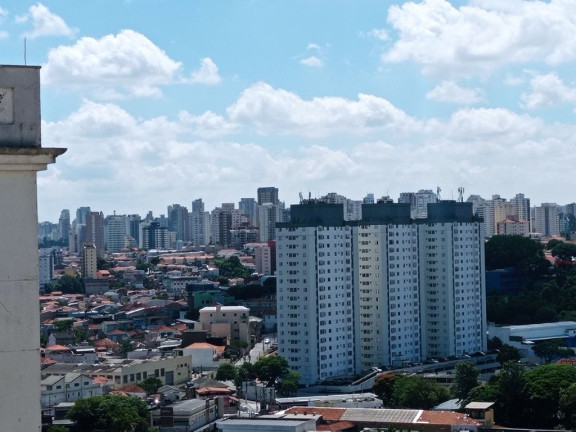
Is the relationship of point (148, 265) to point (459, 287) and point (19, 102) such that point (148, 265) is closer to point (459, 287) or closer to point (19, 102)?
point (459, 287)

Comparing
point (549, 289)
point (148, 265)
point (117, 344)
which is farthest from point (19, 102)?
point (148, 265)

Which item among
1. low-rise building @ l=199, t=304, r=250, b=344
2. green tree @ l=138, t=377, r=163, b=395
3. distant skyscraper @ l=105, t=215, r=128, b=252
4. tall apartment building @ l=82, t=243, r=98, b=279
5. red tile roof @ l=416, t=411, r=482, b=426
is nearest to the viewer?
red tile roof @ l=416, t=411, r=482, b=426

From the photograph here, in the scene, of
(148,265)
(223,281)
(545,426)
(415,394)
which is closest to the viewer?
(545,426)

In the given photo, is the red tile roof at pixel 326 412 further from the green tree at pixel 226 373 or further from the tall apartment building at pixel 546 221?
the tall apartment building at pixel 546 221

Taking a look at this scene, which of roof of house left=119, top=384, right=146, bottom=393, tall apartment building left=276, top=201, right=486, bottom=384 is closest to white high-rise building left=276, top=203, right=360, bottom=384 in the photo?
tall apartment building left=276, top=201, right=486, bottom=384

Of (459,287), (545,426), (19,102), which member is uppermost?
(19,102)

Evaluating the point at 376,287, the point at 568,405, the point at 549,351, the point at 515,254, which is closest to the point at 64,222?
the point at 515,254

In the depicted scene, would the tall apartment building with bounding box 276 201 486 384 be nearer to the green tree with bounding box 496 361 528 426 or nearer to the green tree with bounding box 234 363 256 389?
the green tree with bounding box 234 363 256 389

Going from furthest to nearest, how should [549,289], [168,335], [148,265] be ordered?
[148,265] → [549,289] → [168,335]
